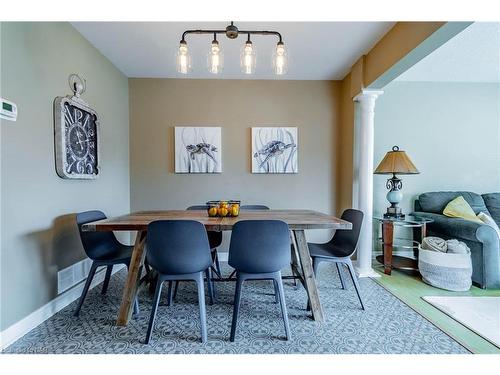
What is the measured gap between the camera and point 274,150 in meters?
3.50

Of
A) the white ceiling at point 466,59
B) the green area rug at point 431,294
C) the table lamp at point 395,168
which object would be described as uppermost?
the white ceiling at point 466,59

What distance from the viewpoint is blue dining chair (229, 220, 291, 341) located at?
1.65 m

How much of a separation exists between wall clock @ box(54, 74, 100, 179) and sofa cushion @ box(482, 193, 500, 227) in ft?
16.3

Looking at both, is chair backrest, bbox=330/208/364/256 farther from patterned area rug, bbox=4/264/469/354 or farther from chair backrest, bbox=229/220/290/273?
chair backrest, bbox=229/220/290/273

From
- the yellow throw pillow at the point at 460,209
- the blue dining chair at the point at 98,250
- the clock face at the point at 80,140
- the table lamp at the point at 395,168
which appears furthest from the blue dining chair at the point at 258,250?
the yellow throw pillow at the point at 460,209

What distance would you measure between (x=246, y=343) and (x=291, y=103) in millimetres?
3015

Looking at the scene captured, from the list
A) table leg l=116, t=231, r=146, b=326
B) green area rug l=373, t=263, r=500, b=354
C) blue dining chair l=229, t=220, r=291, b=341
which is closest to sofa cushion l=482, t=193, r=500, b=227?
green area rug l=373, t=263, r=500, b=354

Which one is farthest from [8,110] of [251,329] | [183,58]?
[251,329]

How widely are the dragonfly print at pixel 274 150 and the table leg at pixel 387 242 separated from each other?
133cm

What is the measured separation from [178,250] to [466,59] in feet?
12.7

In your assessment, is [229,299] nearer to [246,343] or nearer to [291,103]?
[246,343]

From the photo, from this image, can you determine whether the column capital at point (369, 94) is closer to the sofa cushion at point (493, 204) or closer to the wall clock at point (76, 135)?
the sofa cushion at point (493, 204)

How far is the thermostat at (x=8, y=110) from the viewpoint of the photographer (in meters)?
1.60

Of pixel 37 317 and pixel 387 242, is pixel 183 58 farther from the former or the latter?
pixel 387 242
